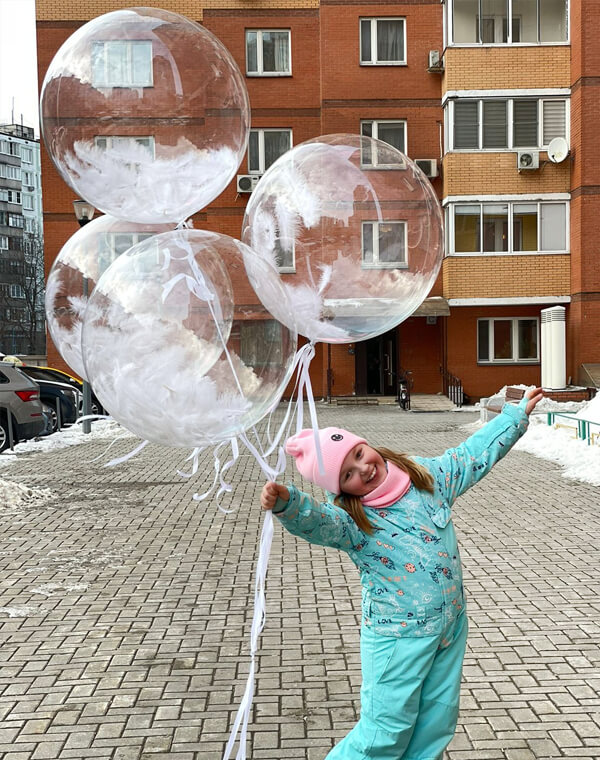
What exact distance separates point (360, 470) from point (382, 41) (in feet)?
93.8

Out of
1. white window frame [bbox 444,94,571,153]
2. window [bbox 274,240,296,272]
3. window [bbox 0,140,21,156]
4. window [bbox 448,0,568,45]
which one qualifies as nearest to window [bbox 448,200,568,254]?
white window frame [bbox 444,94,571,153]

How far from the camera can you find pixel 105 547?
8297mm

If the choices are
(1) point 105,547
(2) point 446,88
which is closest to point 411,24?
(2) point 446,88

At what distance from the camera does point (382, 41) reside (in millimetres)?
28875

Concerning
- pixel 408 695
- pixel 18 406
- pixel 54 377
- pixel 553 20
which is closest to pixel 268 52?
pixel 553 20

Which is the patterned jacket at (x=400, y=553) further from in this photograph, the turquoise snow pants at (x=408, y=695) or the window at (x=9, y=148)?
the window at (x=9, y=148)

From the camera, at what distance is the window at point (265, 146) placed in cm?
2908

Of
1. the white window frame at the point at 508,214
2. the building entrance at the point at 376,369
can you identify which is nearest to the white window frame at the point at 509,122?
the white window frame at the point at 508,214

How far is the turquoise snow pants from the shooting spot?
9.68 ft

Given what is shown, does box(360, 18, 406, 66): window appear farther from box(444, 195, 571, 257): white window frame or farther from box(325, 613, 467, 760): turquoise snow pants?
box(325, 613, 467, 760): turquoise snow pants

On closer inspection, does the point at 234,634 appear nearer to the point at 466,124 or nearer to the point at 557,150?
the point at 557,150

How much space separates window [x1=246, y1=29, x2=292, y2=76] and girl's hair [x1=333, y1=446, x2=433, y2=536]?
2848 centimetres

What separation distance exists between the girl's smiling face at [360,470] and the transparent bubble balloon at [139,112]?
1145mm

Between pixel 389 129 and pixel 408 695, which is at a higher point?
pixel 389 129
